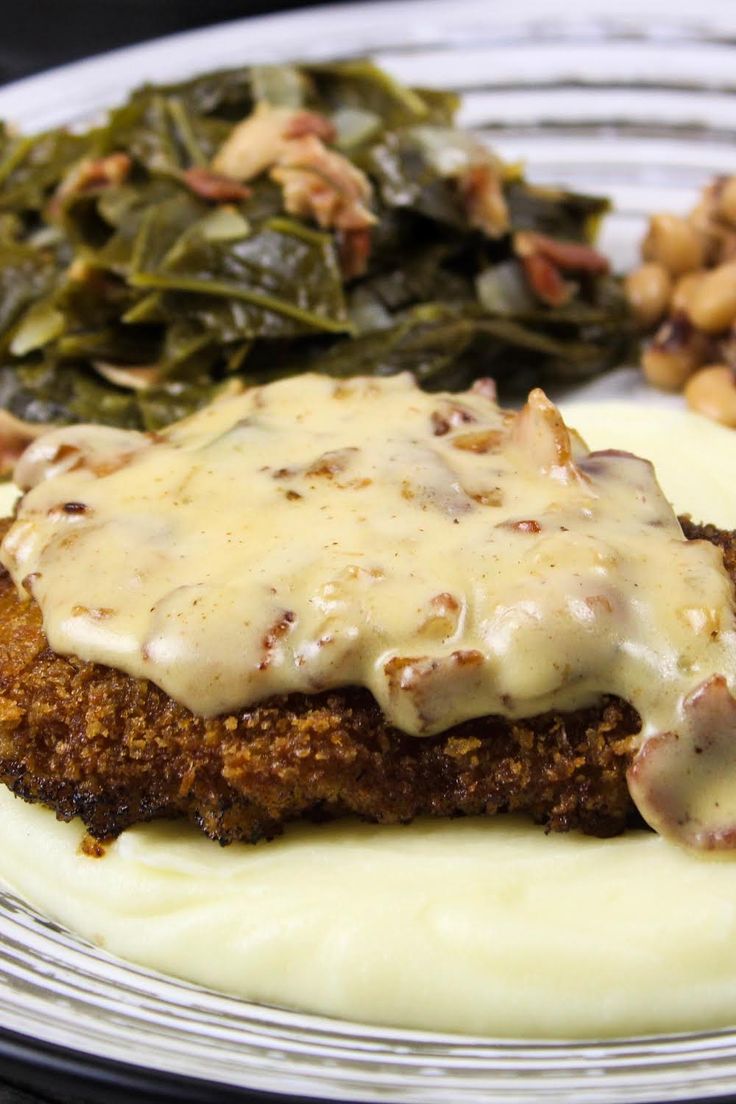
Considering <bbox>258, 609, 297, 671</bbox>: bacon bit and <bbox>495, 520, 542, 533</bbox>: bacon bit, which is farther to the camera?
<bbox>495, 520, 542, 533</bbox>: bacon bit

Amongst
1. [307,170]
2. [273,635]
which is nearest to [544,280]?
[307,170]

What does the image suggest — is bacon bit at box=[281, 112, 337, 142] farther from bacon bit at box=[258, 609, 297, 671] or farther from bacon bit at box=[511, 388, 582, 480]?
bacon bit at box=[258, 609, 297, 671]

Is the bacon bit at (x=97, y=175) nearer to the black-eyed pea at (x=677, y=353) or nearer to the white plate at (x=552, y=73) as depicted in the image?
the white plate at (x=552, y=73)

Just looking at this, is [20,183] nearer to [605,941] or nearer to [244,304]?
[244,304]

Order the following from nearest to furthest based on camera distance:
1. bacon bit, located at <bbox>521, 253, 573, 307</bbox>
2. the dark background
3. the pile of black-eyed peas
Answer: the pile of black-eyed peas → bacon bit, located at <bbox>521, 253, 573, 307</bbox> → the dark background

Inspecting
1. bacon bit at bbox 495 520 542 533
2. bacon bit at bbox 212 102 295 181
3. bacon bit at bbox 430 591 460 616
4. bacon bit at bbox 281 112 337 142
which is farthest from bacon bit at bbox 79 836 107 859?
bacon bit at bbox 281 112 337 142
